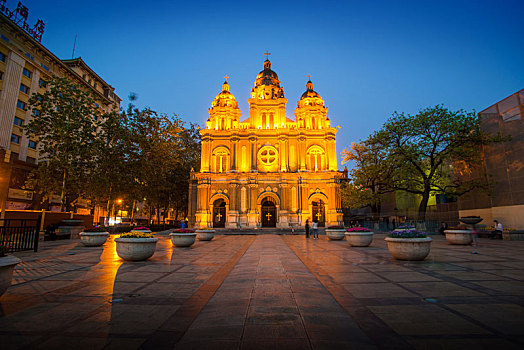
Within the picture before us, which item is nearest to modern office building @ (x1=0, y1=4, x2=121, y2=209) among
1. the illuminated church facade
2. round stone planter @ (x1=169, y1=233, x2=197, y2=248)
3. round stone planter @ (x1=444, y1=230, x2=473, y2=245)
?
the illuminated church facade

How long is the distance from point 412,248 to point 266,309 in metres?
7.24

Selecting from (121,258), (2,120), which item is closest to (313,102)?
(121,258)

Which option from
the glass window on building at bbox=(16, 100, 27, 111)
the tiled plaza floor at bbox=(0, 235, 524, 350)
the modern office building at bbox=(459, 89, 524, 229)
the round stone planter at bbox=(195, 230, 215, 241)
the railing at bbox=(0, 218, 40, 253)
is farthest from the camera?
the glass window on building at bbox=(16, 100, 27, 111)

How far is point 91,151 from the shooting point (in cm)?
2350

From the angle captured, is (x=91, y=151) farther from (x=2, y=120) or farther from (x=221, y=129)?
(x=221, y=129)

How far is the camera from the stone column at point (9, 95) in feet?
104

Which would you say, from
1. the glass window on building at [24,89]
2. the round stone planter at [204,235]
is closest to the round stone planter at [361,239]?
the round stone planter at [204,235]

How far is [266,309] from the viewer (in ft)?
14.7

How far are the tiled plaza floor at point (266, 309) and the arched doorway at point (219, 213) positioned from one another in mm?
31410

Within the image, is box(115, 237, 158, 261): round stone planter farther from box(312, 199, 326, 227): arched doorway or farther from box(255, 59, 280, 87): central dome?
box(255, 59, 280, 87): central dome

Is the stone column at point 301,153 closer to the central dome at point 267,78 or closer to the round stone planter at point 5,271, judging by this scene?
the central dome at point 267,78

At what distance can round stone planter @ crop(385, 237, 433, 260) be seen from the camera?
9.38 metres

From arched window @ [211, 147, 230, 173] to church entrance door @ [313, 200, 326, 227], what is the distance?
1498 cm

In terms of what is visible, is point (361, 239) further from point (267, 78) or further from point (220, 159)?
point (267, 78)
